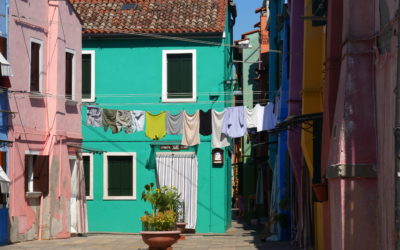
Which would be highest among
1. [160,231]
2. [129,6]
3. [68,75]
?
[129,6]

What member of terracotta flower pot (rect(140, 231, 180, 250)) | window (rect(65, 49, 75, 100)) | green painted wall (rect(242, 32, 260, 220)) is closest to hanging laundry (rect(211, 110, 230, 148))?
window (rect(65, 49, 75, 100))

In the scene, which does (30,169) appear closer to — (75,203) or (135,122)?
(75,203)

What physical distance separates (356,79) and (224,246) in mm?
12220

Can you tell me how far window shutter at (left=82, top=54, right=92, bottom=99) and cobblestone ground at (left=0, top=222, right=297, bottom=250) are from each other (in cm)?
562

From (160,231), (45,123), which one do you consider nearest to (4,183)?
(160,231)

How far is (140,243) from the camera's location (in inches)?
998

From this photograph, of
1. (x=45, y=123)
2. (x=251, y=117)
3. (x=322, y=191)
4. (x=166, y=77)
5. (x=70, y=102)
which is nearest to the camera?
(x=322, y=191)

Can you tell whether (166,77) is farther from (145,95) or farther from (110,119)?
(110,119)

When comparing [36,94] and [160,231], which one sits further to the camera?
[36,94]

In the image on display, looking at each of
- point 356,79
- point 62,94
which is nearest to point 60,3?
point 62,94

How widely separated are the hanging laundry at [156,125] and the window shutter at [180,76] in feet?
5.90

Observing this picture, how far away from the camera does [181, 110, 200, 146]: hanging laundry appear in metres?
29.9

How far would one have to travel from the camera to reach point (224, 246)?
2386 centimetres

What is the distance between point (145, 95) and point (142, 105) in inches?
15.1
